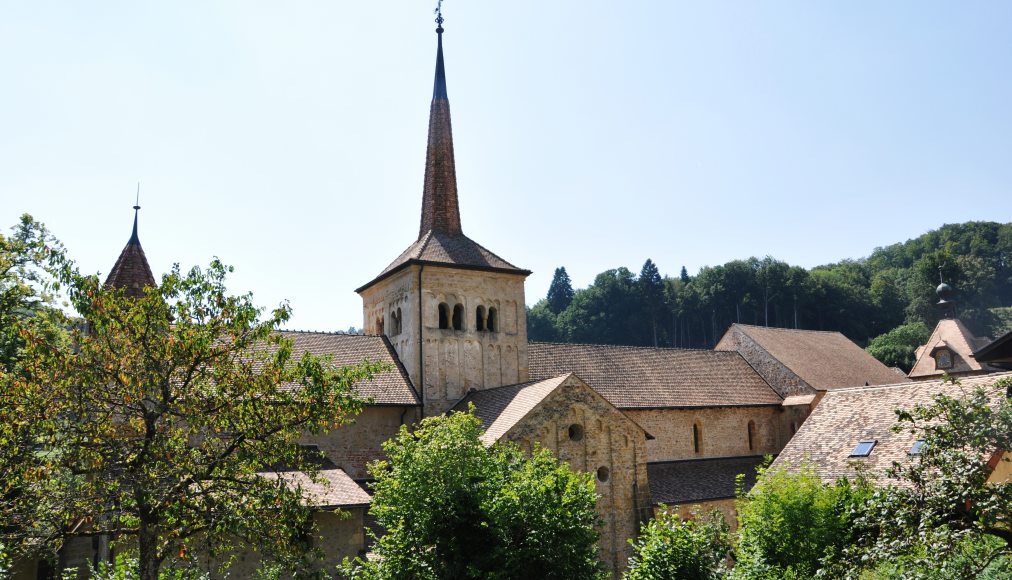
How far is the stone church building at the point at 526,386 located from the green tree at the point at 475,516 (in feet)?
12.8

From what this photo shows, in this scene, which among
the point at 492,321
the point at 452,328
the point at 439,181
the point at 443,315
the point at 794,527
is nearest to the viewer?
the point at 794,527

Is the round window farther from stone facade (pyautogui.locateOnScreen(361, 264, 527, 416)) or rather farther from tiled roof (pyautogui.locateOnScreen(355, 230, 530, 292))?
tiled roof (pyautogui.locateOnScreen(355, 230, 530, 292))

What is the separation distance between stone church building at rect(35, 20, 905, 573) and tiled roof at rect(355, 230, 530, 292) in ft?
0.25

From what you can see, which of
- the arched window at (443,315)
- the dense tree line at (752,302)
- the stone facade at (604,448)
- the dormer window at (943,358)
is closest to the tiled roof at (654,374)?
the arched window at (443,315)

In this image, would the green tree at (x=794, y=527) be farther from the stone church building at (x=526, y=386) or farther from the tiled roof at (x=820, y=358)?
the tiled roof at (x=820, y=358)

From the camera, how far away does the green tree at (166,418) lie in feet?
36.5

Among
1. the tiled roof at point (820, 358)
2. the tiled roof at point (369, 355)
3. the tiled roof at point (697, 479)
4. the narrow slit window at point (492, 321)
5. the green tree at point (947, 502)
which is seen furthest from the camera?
the tiled roof at point (820, 358)

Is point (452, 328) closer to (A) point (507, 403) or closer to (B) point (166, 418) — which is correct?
(A) point (507, 403)

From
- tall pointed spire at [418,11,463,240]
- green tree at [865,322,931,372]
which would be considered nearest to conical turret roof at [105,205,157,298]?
tall pointed spire at [418,11,463,240]

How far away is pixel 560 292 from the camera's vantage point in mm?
101812

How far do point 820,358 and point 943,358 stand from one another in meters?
13.3

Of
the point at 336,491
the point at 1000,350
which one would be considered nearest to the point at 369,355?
the point at 336,491

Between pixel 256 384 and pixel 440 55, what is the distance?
910 inches

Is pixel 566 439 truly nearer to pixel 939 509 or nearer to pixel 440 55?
pixel 939 509
